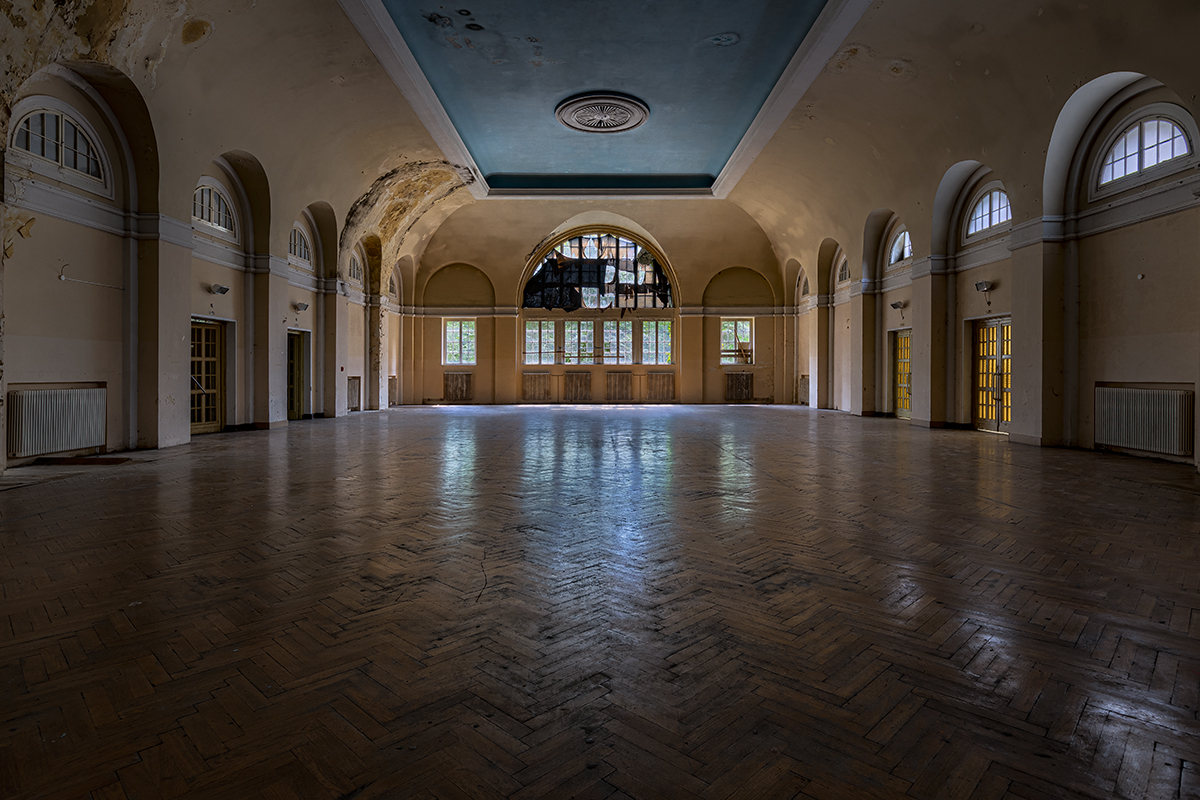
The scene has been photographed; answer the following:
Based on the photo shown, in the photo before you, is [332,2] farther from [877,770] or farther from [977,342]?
[977,342]

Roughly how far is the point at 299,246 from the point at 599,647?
16.7m

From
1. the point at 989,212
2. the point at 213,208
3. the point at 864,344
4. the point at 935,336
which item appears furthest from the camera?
the point at 864,344

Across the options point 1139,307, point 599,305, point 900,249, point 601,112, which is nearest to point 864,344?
point 900,249

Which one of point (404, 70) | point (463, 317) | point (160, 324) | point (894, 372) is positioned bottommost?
point (894, 372)

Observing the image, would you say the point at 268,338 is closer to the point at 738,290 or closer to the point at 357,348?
the point at 357,348

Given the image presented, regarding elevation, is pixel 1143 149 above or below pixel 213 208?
below

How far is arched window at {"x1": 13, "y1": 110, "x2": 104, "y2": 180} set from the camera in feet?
28.3

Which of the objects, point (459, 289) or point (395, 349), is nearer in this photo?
point (395, 349)

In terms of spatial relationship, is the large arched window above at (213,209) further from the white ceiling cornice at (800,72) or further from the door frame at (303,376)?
the white ceiling cornice at (800,72)

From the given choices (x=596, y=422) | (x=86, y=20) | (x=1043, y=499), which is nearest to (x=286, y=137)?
(x=86, y=20)

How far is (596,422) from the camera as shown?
16.0 meters

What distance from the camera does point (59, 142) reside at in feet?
29.8

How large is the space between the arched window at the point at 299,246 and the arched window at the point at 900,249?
52.0ft

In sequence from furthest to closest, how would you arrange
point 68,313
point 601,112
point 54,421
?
1. point 601,112
2. point 68,313
3. point 54,421
